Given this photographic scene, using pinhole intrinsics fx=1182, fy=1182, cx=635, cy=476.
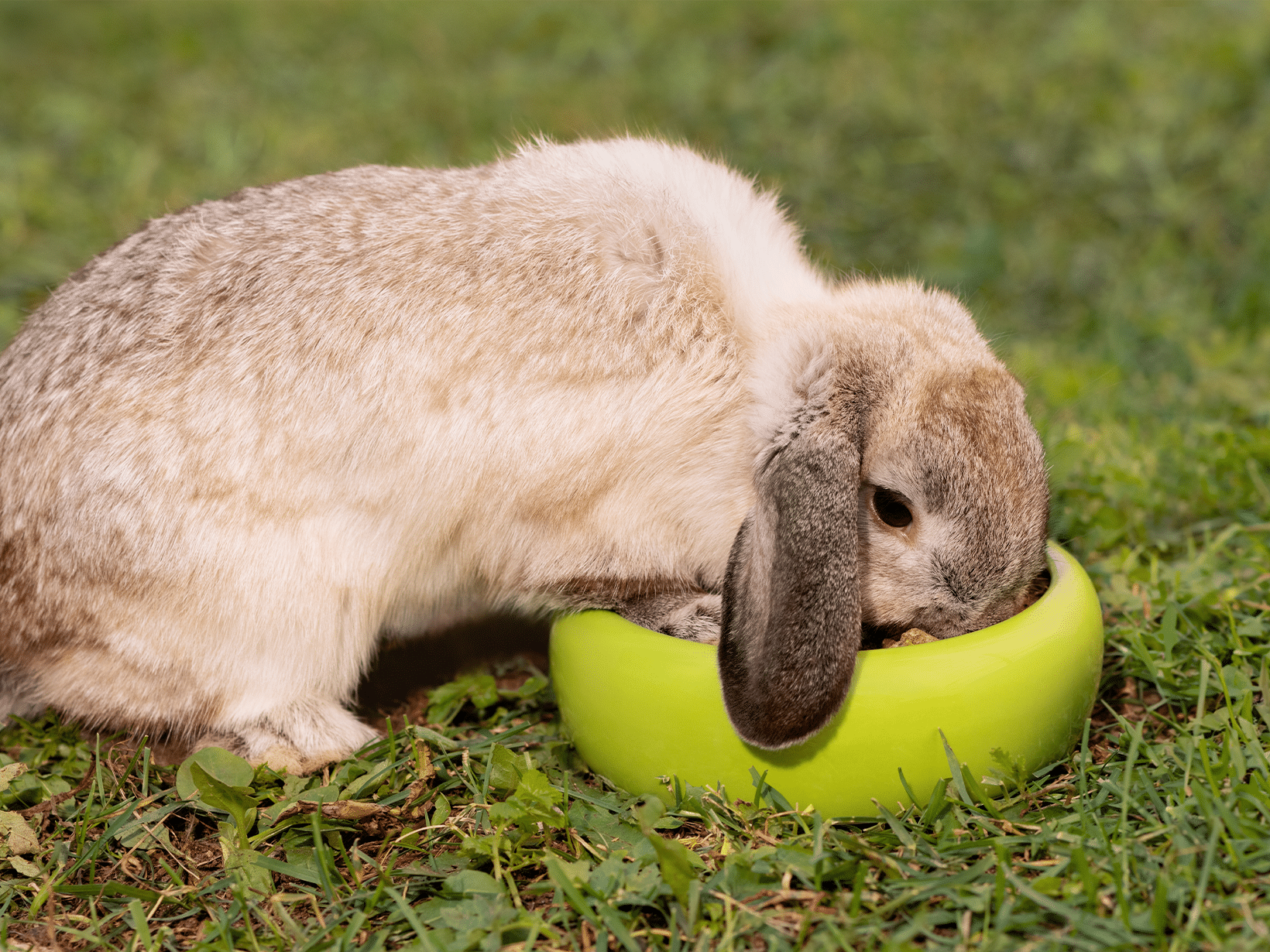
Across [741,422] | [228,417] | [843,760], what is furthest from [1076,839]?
[228,417]

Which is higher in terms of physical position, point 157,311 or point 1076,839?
point 157,311

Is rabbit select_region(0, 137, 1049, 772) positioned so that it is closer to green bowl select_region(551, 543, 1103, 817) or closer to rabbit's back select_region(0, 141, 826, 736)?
rabbit's back select_region(0, 141, 826, 736)

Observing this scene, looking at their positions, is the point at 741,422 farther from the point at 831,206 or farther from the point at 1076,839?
the point at 831,206

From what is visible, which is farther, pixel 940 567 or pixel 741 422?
pixel 741 422

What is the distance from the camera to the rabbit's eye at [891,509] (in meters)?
2.96

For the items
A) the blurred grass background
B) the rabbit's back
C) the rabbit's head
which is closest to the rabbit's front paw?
the rabbit's back

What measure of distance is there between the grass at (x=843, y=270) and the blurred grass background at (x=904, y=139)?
27 millimetres

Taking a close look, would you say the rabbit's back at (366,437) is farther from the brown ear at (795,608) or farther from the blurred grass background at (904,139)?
the blurred grass background at (904,139)

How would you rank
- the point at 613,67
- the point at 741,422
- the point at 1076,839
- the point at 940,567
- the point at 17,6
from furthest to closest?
the point at 17,6
the point at 613,67
the point at 741,422
the point at 940,567
the point at 1076,839

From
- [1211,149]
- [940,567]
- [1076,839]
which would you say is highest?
[1211,149]

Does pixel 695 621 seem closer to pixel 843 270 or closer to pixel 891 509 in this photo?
pixel 891 509

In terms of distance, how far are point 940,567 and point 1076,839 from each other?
70 cm

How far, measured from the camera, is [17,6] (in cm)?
1005

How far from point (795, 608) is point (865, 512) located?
537mm
